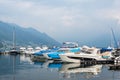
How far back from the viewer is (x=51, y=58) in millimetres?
85438

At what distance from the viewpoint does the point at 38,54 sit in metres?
95.4

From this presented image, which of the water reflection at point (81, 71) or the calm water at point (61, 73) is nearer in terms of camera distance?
the calm water at point (61, 73)

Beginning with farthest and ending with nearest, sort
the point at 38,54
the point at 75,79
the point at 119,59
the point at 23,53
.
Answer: the point at 23,53 → the point at 38,54 → the point at 119,59 → the point at 75,79

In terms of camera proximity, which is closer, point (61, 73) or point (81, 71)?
point (61, 73)

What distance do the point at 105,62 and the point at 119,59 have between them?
14.2 feet

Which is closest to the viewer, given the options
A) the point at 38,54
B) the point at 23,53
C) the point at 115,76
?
the point at 115,76

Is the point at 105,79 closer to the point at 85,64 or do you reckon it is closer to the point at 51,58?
the point at 85,64

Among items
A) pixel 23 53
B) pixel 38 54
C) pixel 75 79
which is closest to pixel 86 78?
pixel 75 79

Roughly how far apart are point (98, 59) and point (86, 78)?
2666 cm

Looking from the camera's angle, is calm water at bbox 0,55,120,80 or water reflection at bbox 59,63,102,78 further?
water reflection at bbox 59,63,102,78

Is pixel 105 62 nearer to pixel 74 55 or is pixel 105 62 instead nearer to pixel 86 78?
pixel 74 55

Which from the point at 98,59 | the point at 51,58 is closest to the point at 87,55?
the point at 98,59

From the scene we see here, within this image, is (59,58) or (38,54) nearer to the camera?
(59,58)

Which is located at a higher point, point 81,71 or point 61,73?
point 81,71
